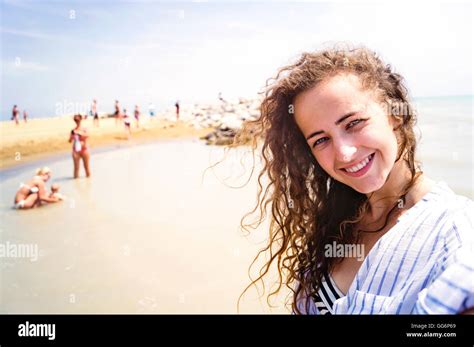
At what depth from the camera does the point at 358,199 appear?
4.98 ft

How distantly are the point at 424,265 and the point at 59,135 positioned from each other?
1040cm

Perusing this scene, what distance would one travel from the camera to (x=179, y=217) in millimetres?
4613

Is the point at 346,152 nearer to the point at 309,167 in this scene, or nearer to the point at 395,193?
the point at 395,193

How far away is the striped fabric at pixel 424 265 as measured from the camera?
3.04ft

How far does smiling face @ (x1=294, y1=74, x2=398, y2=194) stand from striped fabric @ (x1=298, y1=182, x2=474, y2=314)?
0.17m

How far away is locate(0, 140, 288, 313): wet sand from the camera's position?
2893 mm

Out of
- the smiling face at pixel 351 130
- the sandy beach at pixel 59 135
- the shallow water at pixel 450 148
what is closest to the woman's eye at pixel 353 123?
the smiling face at pixel 351 130

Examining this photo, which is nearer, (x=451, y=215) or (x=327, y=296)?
(x=451, y=215)

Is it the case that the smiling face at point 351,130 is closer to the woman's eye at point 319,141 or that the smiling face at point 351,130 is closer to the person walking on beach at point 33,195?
the woman's eye at point 319,141

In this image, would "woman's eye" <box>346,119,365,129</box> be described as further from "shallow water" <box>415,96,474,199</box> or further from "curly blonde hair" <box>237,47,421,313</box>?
"shallow water" <box>415,96,474,199</box>

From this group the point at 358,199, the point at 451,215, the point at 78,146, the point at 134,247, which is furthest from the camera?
the point at 78,146

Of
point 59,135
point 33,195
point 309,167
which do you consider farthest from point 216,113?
point 309,167

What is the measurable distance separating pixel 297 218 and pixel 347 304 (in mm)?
500

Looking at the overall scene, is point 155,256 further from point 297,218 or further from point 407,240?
point 407,240
